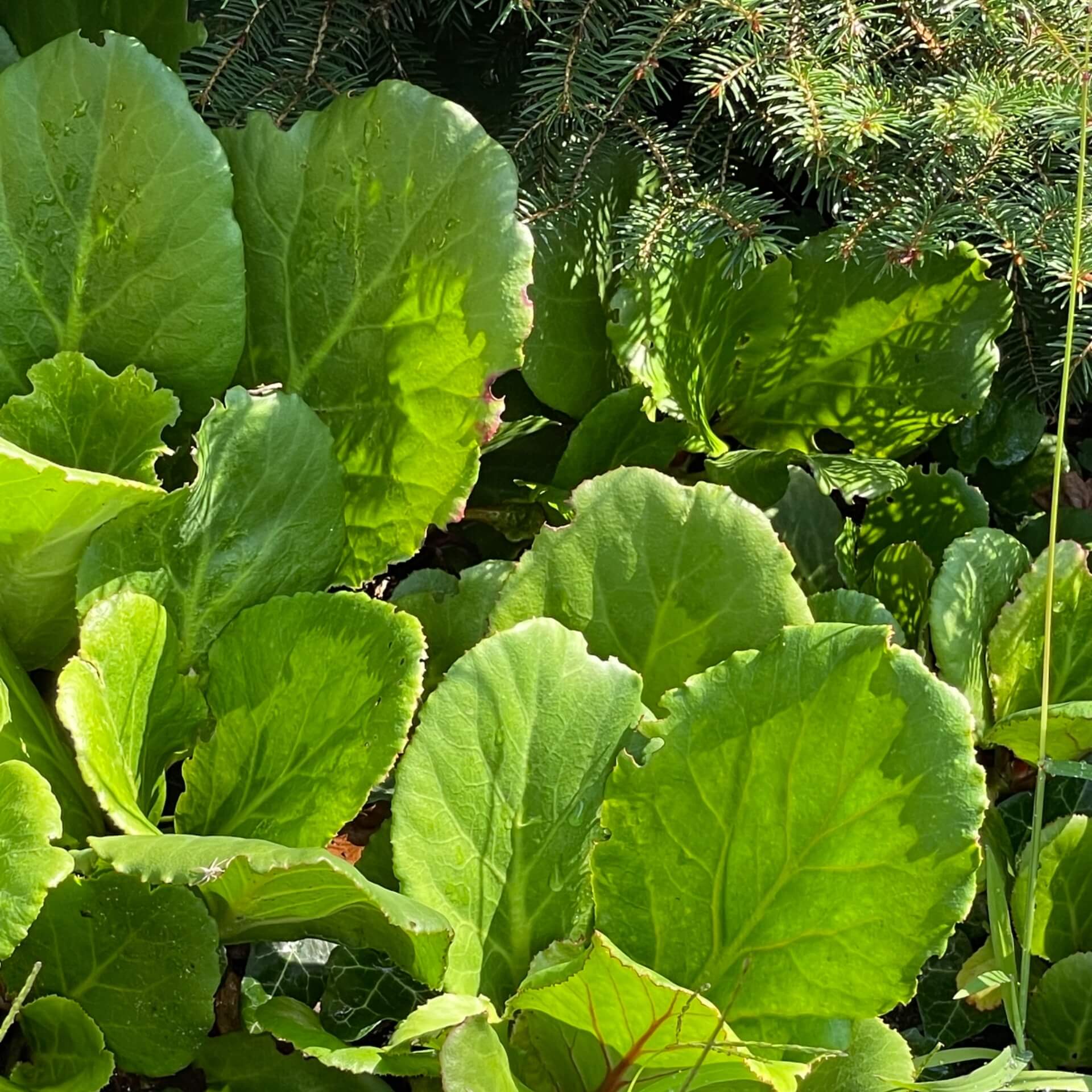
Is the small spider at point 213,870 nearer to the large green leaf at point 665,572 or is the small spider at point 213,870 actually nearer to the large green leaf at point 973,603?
the large green leaf at point 665,572

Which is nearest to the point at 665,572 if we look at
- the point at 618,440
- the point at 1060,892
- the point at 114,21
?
the point at 618,440

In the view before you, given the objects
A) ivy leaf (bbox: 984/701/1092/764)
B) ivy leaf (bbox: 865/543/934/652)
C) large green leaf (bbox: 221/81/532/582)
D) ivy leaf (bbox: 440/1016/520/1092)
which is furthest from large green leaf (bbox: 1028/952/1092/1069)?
large green leaf (bbox: 221/81/532/582)

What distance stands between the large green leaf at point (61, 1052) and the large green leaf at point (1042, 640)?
2.23 feet

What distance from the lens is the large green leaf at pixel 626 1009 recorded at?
622 mm

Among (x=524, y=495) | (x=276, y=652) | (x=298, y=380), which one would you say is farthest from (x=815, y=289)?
(x=276, y=652)

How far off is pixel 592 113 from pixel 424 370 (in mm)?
250

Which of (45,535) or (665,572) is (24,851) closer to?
(45,535)

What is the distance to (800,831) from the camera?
27.2 inches

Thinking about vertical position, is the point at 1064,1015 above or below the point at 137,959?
below

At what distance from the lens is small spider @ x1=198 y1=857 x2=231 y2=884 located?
57 cm

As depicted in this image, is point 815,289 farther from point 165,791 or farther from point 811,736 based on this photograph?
point 165,791

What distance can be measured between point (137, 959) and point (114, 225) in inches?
18.9

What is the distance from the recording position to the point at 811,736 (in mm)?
687

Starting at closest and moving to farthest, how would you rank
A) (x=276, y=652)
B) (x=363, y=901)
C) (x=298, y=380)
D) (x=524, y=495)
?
(x=363, y=901), (x=276, y=652), (x=298, y=380), (x=524, y=495)
